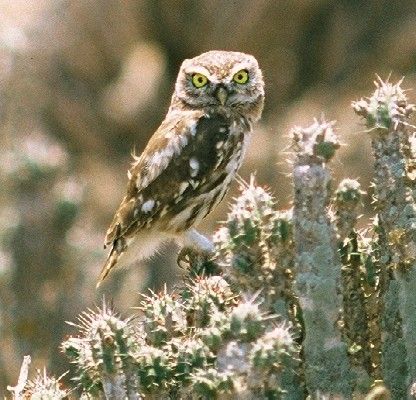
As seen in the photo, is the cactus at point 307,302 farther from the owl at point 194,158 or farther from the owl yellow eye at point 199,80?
the owl yellow eye at point 199,80

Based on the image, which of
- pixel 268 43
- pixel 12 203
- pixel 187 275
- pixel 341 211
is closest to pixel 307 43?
pixel 268 43

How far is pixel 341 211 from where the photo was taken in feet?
16.4

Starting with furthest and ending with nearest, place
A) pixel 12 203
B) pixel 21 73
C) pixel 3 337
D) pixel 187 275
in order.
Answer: pixel 21 73 < pixel 12 203 < pixel 3 337 < pixel 187 275

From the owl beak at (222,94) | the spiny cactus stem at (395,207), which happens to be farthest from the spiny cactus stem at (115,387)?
the owl beak at (222,94)

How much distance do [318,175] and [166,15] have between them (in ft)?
41.6

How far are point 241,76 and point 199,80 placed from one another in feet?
0.83

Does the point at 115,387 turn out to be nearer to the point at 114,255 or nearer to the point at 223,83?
the point at 114,255

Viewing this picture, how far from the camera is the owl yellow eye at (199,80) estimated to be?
7.50 meters

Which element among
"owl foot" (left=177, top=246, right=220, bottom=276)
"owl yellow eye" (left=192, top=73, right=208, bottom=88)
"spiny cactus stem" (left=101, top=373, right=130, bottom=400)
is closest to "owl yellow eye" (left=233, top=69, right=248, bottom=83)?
"owl yellow eye" (left=192, top=73, right=208, bottom=88)

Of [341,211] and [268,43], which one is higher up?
[268,43]

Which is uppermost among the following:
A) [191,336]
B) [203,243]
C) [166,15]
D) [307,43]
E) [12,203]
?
[166,15]

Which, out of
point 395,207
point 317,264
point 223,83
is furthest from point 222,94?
point 317,264

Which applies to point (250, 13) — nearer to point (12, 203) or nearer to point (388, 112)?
point (12, 203)

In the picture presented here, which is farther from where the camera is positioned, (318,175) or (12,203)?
(12,203)
